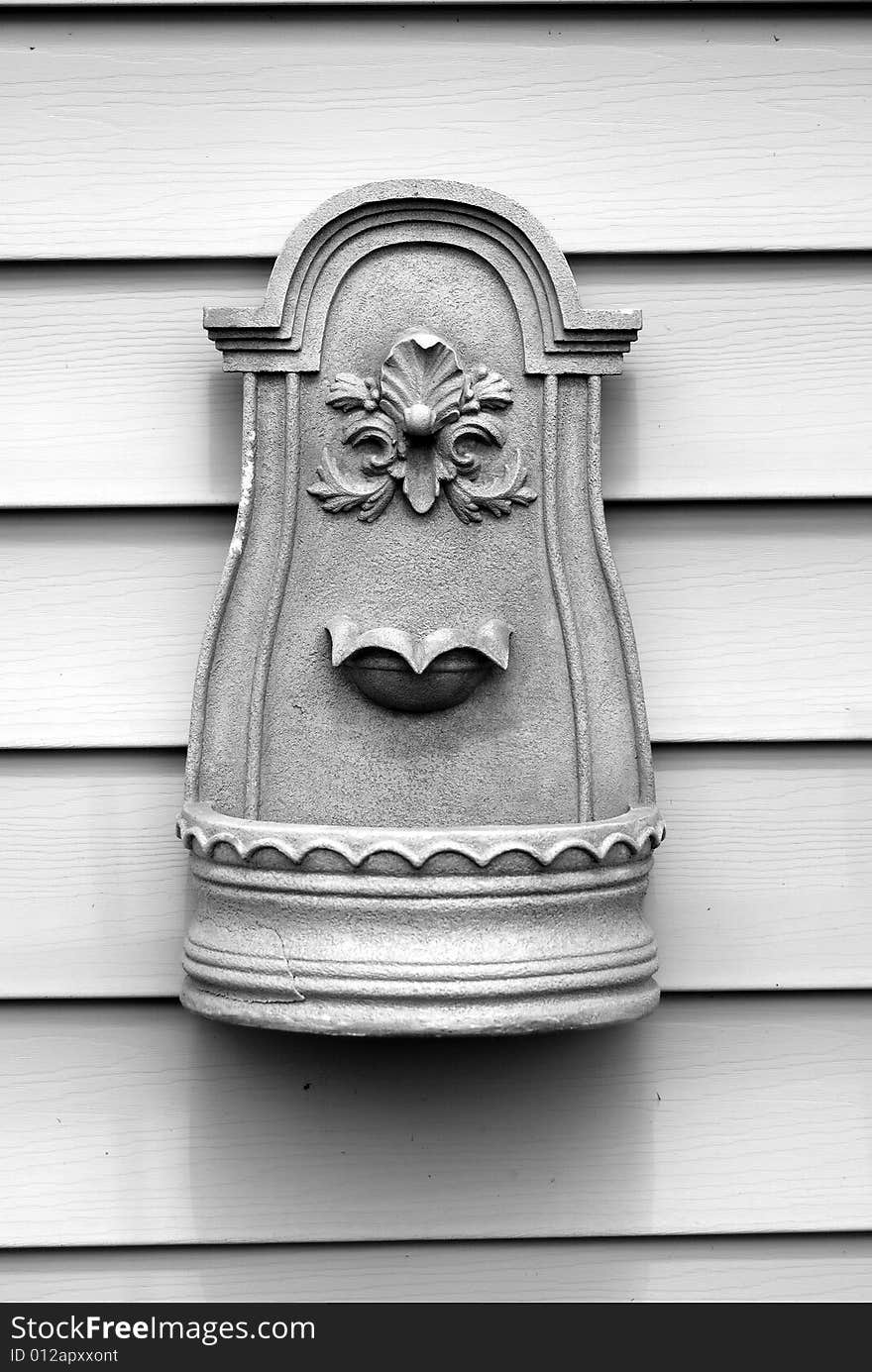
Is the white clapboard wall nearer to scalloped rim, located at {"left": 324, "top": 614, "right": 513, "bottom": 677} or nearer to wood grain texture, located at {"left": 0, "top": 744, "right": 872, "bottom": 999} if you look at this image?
wood grain texture, located at {"left": 0, "top": 744, "right": 872, "bottom": 999}

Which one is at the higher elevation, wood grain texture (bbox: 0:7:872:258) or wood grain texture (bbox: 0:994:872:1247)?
wood grain texture (bbox: 0:7:872:258)

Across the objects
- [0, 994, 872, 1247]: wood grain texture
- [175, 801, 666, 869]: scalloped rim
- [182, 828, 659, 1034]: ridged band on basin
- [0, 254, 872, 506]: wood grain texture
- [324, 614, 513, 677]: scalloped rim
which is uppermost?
[0, 254, 872, 506]: wood grain texture

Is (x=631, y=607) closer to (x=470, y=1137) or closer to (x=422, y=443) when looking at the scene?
(x=422, y=443)

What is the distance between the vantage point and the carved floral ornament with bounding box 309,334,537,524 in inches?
42.6

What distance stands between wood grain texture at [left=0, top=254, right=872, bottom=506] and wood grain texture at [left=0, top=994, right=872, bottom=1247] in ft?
1.50

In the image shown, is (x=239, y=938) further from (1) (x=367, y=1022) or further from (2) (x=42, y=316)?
(2) (x=42, y=316)

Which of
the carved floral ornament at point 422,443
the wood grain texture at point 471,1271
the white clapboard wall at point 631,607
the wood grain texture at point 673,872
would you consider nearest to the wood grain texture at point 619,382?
the white clapboard wall at point 631,607

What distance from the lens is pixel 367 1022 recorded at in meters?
1.01

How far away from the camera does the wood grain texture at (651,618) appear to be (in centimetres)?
117

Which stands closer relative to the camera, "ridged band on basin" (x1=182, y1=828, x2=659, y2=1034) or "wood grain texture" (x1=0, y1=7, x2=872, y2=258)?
"ridged band on basin" (x1=182, y1=828, x2=659, y2=1034)

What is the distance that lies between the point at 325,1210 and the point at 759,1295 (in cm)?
39

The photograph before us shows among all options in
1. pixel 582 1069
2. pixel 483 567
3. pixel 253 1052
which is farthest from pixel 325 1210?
pixel 483 567

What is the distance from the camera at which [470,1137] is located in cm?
121

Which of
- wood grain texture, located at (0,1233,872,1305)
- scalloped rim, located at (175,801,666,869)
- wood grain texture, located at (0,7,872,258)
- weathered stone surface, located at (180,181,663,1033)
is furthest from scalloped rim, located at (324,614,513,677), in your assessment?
wood grain texture, located at (0,1233,872,1305)
